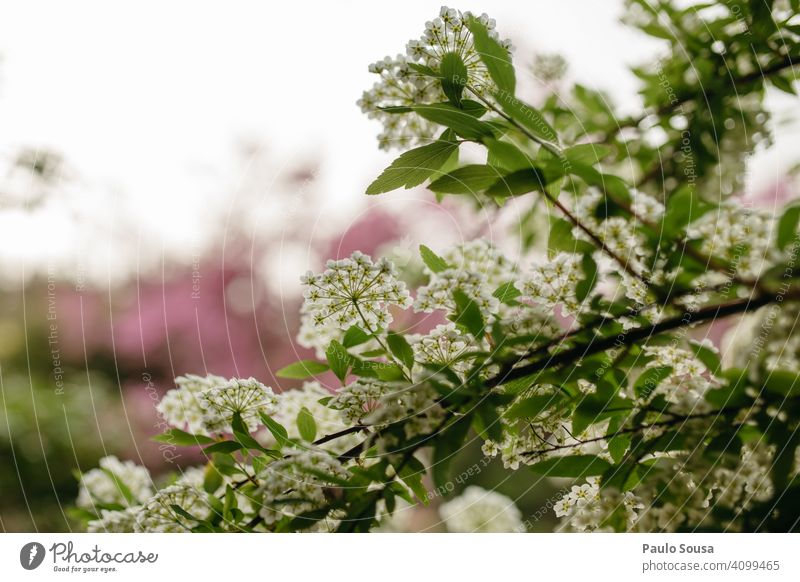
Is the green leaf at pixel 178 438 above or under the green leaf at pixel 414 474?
above

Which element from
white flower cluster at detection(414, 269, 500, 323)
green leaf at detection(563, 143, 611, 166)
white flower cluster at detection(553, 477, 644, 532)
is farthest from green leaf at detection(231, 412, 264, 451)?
green leaf at detection(563, 143, 611, 166)

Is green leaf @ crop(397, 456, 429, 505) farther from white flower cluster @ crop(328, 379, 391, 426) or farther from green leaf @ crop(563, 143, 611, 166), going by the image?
green leaf @ crop(563, 143, 611, 166)

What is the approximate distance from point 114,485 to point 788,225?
86cm

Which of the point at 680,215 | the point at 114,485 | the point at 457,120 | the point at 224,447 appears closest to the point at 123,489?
the point at 114,485

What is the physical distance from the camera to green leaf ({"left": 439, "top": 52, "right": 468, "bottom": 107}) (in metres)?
0.51

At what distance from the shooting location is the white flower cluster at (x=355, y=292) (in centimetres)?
53

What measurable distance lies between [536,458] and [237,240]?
62.2 inches

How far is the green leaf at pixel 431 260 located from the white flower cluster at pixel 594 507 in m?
0.26

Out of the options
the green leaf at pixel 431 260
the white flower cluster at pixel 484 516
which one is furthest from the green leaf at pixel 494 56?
the white flower cluster at pixel 484 516

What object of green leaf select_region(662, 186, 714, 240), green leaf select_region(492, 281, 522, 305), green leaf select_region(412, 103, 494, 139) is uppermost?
green leaf select_region(412, 103, 494, 139)

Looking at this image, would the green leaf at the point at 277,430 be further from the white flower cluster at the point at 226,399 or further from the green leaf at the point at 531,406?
the green leaf at the point at 531,406

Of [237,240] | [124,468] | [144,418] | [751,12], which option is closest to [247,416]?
[124,468]
